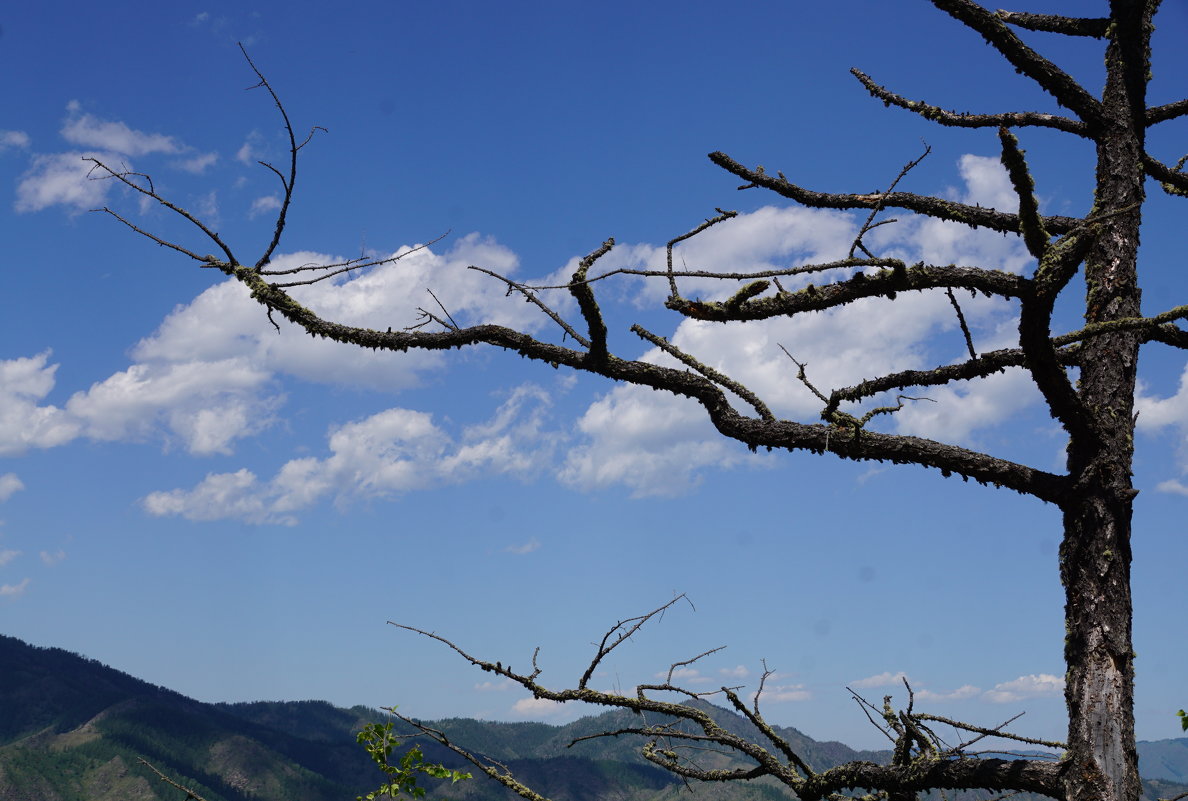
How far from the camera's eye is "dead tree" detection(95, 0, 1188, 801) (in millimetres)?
4238

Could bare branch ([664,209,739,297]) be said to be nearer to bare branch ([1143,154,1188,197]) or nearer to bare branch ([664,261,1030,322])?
bare branch ([664,261,1030,322])

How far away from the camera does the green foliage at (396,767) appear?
6246 millimetres

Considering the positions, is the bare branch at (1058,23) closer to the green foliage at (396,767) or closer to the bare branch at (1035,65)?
the bare branch at (1035,65)

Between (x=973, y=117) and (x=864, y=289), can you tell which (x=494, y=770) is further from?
(x=973, y=117)

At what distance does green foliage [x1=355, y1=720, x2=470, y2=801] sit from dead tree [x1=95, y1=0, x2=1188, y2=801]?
104 cm

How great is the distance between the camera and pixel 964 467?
15.7ft

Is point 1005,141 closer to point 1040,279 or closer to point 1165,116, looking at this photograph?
point 1040,279

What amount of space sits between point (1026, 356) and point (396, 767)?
197 inches

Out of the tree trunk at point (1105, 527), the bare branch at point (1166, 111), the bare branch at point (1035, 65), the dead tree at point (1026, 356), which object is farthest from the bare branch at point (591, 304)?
the bare branch at point (1166, 111)

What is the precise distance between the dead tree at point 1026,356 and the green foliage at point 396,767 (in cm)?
104

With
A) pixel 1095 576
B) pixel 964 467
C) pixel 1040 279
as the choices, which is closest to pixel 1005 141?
pixel 1040 279

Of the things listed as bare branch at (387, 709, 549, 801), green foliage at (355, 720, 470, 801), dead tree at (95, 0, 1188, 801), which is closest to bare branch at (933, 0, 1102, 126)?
dead tree at (95, 0, 1188, 801)

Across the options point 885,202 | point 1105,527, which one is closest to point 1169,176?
point 885,202

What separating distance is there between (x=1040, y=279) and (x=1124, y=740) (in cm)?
221
